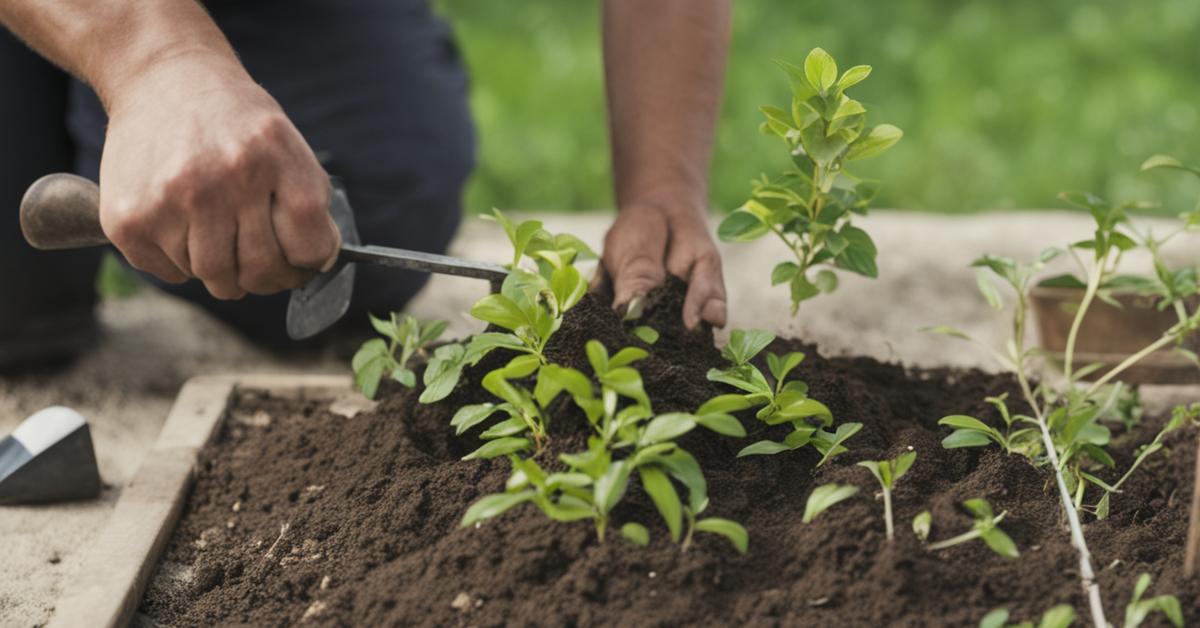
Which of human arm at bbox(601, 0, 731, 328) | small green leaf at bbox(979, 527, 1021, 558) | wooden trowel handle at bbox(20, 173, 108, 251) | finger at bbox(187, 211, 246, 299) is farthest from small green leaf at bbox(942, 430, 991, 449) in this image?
wooden trowel handle at bbox(20, 173, 108, 251)

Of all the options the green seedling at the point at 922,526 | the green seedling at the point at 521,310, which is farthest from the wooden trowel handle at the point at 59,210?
the green seedling at the point at 922,526

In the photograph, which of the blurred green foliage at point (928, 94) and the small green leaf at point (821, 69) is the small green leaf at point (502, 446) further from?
the blurred green foliage at point (928, 94)

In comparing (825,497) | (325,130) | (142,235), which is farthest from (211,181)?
(325,130)

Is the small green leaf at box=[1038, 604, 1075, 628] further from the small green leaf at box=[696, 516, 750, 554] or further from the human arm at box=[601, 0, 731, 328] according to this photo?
the human arm at box=[601, 0, 731, 328]

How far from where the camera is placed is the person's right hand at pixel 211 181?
57.1 inches

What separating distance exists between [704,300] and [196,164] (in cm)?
74

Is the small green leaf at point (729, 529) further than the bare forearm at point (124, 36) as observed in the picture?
No

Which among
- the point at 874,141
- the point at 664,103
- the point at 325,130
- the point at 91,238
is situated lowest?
Answer: the point at 325,130

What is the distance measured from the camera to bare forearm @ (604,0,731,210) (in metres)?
2.13

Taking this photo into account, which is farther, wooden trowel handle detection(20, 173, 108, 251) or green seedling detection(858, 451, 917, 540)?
wooden trowel handle detection(20, 173, 108, 251)

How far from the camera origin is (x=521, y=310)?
1365 millimetres

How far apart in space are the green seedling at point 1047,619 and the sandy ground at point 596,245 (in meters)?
0.87

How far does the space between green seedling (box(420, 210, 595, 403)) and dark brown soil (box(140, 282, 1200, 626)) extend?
0.17ft

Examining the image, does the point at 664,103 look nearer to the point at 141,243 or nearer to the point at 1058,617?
the point at 141,243
